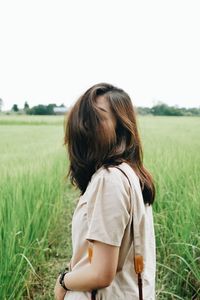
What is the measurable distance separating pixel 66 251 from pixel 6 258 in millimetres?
1109

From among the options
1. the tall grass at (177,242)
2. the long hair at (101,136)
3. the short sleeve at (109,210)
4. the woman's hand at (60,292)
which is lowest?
the tall grass at (177,242)

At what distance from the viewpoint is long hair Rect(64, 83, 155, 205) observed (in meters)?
0.99

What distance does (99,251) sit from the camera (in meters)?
0.93

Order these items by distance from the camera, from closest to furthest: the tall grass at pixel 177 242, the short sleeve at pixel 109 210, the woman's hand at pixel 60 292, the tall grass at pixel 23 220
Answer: the short sleeve at pixel 109 210 → the woman's hand at pixel 60 292 → the tall grass at pixel 23 220 → the tall grass at pixel 177 242

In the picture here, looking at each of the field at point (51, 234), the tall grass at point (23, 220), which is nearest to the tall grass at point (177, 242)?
the field at point (51, 234)

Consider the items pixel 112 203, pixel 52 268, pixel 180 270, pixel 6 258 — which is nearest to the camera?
pixel 112 203

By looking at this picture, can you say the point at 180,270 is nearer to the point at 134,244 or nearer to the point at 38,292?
the point at 38,292

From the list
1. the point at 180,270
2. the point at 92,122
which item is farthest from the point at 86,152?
the point at 180,270

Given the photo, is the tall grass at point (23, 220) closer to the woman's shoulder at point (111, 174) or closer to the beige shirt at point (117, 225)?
the beige shirt at point (117, 225)

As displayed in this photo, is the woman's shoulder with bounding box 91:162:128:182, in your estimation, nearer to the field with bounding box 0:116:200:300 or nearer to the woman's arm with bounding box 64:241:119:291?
the woman's arm with bounding box 64:241:119:291

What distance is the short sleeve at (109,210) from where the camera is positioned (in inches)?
35.9

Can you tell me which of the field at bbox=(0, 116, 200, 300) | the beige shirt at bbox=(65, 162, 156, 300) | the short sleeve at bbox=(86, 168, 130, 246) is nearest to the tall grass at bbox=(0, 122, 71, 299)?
the field at bbox=(0, 116, 200, 300)

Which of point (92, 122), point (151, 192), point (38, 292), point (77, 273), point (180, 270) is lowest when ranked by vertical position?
point (38, 292)

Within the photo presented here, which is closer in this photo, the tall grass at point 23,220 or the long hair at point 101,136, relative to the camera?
the long hair at point 101,136
